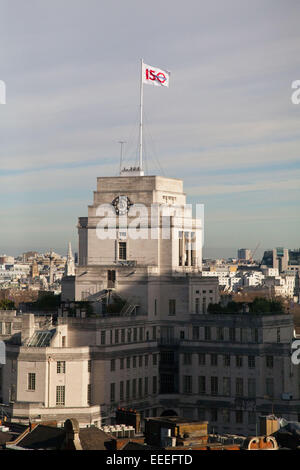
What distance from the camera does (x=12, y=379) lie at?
432 feet

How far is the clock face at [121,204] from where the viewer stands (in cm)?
14612

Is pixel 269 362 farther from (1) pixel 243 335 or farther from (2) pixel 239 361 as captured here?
(1) pixel 243 335

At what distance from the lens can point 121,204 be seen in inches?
5773

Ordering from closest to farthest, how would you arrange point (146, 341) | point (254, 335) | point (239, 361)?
point (239, 361)
point (254, 335)
point (146, 341)

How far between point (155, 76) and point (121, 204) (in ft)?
50.0

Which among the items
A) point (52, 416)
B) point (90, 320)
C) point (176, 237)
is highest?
point (176, 237)

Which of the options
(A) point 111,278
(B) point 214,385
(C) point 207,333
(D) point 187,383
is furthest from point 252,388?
(A) point 111,278

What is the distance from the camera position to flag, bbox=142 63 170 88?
14662 centimetres

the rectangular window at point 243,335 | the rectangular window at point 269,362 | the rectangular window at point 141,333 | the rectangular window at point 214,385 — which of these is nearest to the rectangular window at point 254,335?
the rectangular window at point 243,335
